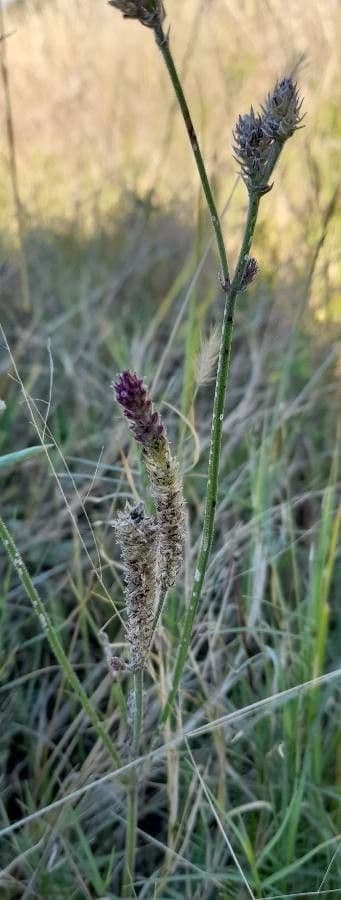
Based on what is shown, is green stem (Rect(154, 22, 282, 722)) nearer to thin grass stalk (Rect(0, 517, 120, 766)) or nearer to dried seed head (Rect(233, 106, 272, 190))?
dried seed head (Rect(233, 106, 272, 190))

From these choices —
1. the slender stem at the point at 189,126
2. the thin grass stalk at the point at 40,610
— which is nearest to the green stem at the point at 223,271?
the slender stem at the point at 189,126

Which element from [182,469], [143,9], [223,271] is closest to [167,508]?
[223,271]

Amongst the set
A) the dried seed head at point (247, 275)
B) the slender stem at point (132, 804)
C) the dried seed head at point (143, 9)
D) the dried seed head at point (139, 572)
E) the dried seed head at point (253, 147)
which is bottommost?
the slender stem at point (132, 804)

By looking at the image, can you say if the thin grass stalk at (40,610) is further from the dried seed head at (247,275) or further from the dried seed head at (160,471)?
the dried seed head at (247,275)

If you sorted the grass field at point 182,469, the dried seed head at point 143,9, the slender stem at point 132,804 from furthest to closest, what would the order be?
the grass field at point 182,469 < the slender stem at point 132,804 < the dried seed head at point 143,9

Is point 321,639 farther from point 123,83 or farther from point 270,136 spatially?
point 123,83
